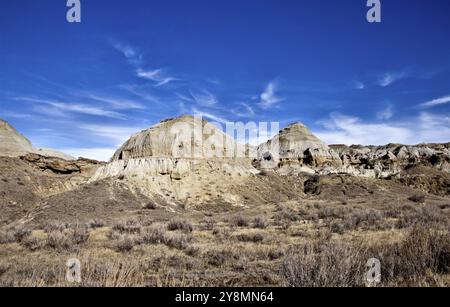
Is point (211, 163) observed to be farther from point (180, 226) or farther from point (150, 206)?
point (180, 226)

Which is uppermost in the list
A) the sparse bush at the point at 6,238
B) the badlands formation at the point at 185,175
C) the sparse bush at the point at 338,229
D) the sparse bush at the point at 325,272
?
the badlands formation at the point at 185,175

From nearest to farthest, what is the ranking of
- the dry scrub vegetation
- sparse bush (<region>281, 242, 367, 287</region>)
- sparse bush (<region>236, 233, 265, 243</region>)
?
sparse bush (<region>281, 242, 367, 287</region>)
the dry scrub vegetation
sparse bush (<region>236, 233, 265, 243</region>)

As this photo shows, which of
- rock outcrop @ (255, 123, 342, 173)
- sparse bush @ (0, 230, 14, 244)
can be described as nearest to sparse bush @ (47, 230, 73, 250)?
sparse bush @ (0, 230, 14, 244)

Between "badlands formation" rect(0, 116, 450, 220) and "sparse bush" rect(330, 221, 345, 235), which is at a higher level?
"badlands formation" rect(0, 116, 450, 220)

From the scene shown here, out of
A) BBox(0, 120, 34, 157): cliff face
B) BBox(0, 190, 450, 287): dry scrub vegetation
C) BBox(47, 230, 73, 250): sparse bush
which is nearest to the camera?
BBox(0, 190, 450, 287): dry scrub vegetation

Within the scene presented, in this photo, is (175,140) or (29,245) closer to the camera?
(29,245)

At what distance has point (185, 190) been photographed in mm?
31594

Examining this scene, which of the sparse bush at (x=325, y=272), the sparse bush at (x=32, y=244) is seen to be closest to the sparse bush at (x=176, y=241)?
the sparse bush at (x=32, y=244)

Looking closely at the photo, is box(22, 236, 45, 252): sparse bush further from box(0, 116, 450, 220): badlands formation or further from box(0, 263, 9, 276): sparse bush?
box(0, 116, 450, 220): badlands formation

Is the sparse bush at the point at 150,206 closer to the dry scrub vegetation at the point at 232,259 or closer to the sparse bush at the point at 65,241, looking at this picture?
the dry scrub vegetation at the point at 232,259

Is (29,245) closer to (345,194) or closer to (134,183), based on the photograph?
(134,183)

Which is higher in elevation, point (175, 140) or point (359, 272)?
point (175, 140)
